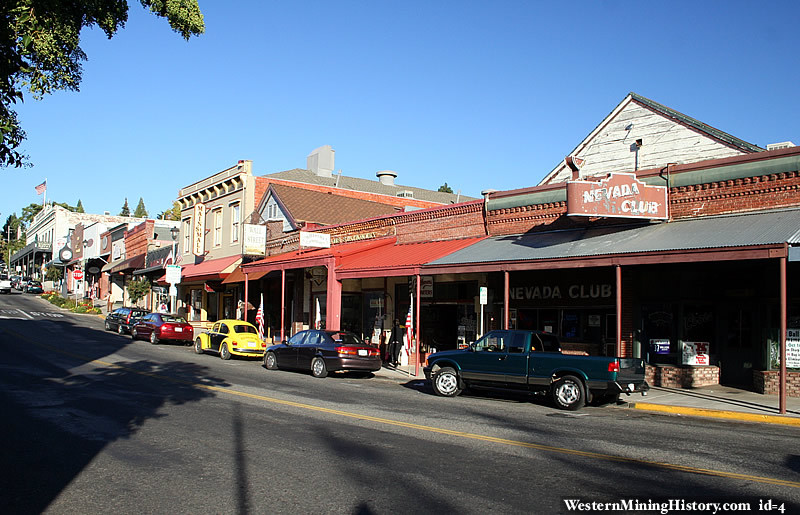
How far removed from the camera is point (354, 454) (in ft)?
28.8

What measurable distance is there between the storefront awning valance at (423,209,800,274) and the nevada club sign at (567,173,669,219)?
0.70m

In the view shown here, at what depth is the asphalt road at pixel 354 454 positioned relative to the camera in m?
6.76

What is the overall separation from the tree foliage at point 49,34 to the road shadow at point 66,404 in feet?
12.6

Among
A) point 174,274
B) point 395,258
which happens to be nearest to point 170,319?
point 174,274

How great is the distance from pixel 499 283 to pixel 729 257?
8451 millimetres

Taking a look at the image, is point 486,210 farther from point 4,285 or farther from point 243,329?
point 4,285

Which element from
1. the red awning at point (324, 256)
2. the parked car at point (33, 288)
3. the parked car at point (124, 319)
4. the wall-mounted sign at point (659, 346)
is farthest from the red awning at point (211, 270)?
the parked car at point (33, 288)

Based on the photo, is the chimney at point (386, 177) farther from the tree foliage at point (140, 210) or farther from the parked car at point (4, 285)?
the tree foliage at point (140, 210)


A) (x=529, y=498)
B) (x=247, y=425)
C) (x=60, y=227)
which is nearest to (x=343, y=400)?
(x=247, y=425)

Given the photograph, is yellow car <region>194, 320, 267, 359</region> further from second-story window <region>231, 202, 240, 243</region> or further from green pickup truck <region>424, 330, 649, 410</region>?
second-story window <region>231, 202, 240, 243</region>

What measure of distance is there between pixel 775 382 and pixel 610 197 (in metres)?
5.83

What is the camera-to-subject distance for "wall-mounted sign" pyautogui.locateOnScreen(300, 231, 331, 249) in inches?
1105

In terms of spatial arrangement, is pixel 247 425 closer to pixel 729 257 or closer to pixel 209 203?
pixel 729 257

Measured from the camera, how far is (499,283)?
21.5 meters
